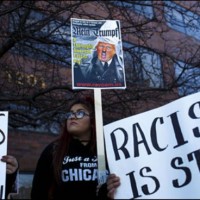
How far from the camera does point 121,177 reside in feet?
6.75

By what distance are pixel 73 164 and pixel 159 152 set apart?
0.60 m

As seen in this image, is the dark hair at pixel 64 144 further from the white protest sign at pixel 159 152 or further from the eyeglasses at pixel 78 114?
the white protest sign at pixel 159 152

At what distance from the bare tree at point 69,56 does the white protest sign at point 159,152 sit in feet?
8.35

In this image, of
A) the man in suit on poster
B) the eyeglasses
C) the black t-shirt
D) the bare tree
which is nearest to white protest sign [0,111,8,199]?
the black t-shirt

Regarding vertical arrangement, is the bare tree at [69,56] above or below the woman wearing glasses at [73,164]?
above

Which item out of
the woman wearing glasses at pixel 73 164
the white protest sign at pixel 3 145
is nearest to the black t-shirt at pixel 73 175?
the woman wearing glasses at pixel 73 164

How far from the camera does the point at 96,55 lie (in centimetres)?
253

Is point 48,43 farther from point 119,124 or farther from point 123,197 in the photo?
point 123,197

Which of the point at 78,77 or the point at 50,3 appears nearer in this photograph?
the point at 78,77

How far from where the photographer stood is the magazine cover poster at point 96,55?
8.13ft

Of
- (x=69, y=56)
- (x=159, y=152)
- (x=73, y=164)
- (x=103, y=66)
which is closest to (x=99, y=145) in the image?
(x=73, y=164)

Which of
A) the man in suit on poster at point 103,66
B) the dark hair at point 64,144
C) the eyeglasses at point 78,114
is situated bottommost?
the dark hair at point 64,144

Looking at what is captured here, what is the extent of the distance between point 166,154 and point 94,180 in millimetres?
533

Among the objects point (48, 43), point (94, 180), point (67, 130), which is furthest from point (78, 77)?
point (48, 43)
